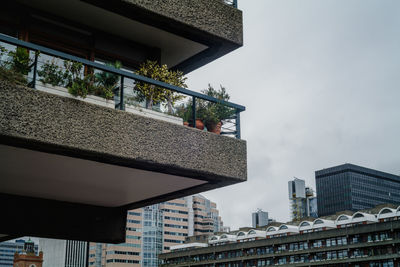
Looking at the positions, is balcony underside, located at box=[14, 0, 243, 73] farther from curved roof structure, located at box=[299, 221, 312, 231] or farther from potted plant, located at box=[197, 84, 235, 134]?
curved roof structure, located at box=[299, 221, 312, 231]

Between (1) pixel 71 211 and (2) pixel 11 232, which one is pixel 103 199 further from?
(2) pixel 11 232

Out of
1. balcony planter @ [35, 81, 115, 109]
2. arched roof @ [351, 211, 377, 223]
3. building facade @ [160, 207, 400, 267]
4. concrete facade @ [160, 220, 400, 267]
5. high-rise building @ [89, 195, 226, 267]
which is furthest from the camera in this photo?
high-rise building @ [89, 195, 226, 267]

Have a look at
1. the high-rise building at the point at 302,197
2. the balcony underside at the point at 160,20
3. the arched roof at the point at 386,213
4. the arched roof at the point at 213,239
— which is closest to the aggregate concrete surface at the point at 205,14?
the balcony underside at the point at 160,20

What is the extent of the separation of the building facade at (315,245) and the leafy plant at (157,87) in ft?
194

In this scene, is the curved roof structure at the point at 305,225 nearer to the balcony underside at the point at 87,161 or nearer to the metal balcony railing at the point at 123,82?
the balcony underside at the point at 87,161

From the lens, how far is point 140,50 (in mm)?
7598

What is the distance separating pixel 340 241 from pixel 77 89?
66.5 meters

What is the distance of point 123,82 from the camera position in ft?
19.9

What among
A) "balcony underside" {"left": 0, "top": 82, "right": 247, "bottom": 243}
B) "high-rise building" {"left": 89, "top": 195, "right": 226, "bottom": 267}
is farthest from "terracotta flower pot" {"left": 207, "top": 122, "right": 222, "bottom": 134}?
"high-rise building" {"left": 89, "top": 195, "right": 226, "bottom": 267}

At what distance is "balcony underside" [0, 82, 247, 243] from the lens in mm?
5059

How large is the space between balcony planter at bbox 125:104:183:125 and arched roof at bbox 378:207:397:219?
2594 inches

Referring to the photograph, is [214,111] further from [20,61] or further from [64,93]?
[20,61]

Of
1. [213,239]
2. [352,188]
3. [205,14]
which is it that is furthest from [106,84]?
[352,188]

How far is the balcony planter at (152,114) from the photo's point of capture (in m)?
5.98
